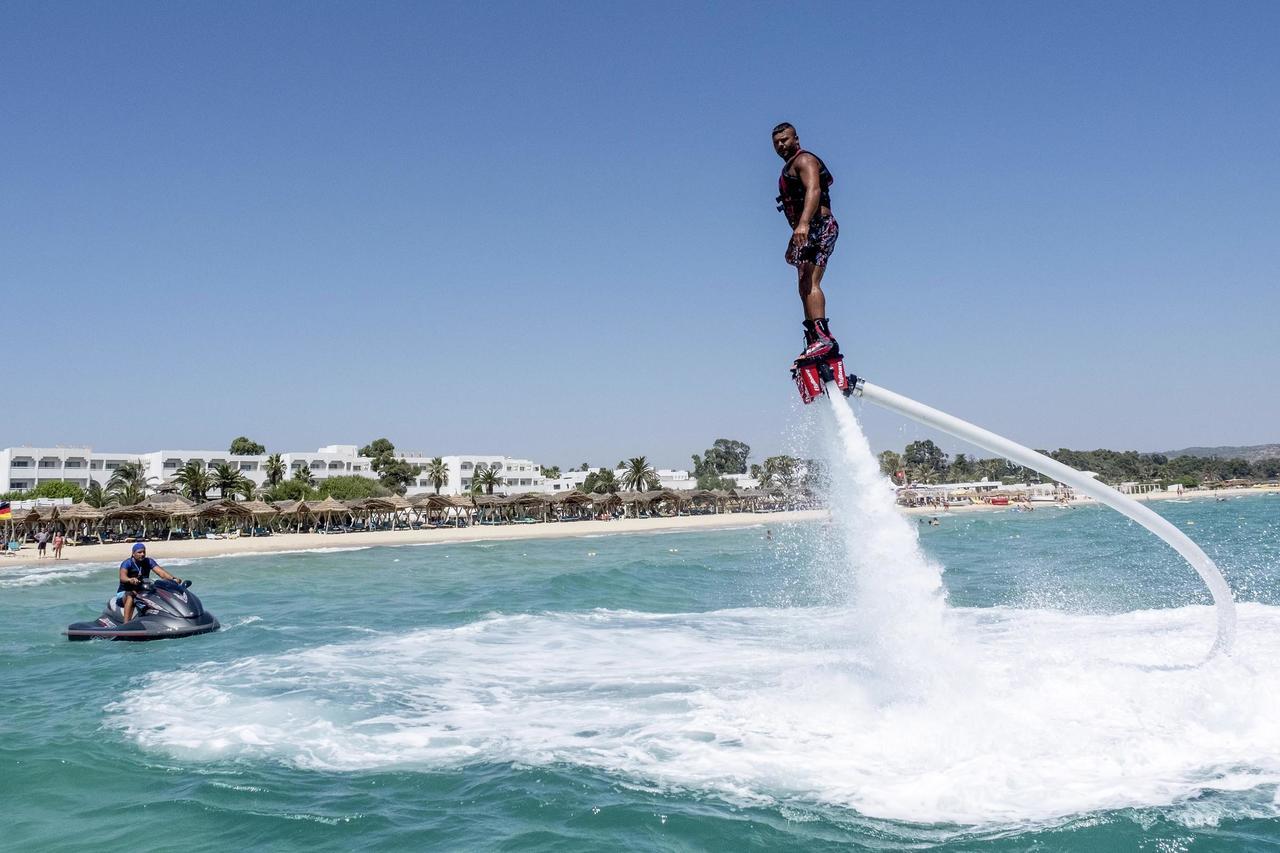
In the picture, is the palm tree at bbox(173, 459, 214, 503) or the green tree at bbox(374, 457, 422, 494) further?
the green tree at bbox(374, 457, 422, 494)

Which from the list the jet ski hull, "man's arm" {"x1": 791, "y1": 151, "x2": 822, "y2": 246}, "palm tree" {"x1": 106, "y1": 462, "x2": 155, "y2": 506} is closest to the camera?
"man's arm" {"x1": 791, "y1": 151, "x2": 822, "y2": 246}

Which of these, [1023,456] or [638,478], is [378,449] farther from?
[1023,456]

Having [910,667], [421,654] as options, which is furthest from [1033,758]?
[421,654]

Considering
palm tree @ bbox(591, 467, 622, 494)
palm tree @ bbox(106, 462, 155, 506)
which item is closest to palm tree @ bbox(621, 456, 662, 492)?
palm tree @ bbox(591, 467, 622, 494)

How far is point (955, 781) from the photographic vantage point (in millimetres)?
8289

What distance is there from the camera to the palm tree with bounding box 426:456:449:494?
430 feet

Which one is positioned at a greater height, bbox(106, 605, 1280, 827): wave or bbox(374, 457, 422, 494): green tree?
bbox(374, 457, 422, 494): green tree

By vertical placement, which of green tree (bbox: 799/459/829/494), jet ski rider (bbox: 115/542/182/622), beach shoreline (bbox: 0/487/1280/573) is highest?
green tree (bbox: 799/459/829/494)

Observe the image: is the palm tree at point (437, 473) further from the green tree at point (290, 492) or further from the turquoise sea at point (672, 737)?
the turquoise sea at point (672, 737)

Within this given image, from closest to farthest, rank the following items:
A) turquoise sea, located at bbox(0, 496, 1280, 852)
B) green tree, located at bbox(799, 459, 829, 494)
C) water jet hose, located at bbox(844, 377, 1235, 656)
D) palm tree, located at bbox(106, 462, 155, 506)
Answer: turquoise sea, located at bbox(0, 496, 1280, 852) < water jet hose, located at bbox(844, 377, 1235, 656) < green tree, located at bbox(799, 459, 829, 494) < palm tree, located at bbox(106, 462, 155, 506)

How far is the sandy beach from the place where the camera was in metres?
58.7

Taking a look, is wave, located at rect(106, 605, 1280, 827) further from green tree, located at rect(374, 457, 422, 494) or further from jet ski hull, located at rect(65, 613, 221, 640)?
green tree, located at rect(374, 457, 422, 494)

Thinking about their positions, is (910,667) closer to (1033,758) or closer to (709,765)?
(1033,758)

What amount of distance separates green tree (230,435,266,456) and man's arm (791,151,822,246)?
144 m
